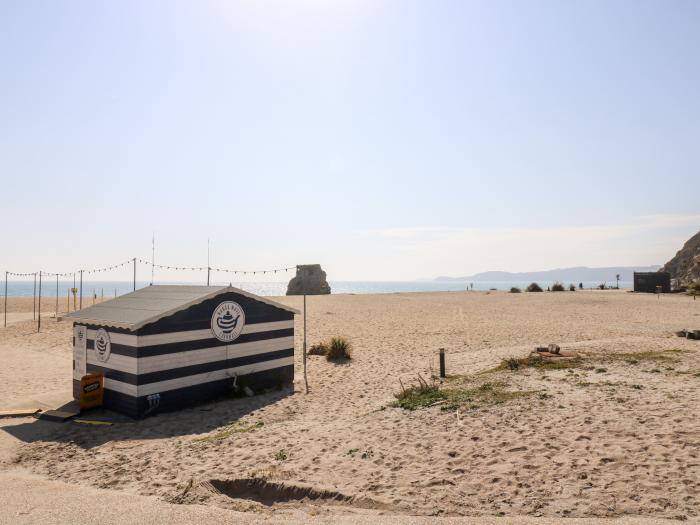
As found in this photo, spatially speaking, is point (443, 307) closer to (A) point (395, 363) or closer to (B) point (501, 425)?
(A) point (395, 363)

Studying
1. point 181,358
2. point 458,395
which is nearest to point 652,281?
point 458,395

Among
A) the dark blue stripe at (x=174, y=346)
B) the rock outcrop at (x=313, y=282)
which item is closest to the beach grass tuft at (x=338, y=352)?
the dark blue stripe at (x=174, y=346)

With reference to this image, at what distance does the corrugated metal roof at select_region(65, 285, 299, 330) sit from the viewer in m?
10.5

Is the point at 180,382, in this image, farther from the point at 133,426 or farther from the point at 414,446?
the point at 414,446

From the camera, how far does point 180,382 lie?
11.0m

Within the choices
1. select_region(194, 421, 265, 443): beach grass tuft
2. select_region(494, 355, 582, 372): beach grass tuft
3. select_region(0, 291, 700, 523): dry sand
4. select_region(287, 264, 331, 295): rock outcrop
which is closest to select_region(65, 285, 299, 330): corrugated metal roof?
select_region(0, 291, 700, 523): dry sand

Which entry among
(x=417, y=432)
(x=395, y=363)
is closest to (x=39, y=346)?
(x=395, y=363)

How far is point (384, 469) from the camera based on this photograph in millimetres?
6641

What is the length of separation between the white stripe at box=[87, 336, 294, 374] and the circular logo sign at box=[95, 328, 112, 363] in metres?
0.13

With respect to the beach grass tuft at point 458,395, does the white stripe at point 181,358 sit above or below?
above

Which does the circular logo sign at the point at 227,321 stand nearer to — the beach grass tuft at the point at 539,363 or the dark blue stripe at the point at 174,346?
the dark blue stripe at the point at 174,346

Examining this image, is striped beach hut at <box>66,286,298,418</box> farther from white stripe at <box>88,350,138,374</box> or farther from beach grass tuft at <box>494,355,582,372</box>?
beach grass tuft at <box>494,355,582,372</box>

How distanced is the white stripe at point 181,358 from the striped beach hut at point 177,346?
0.08 ft

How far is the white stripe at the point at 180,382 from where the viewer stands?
10336 mm
